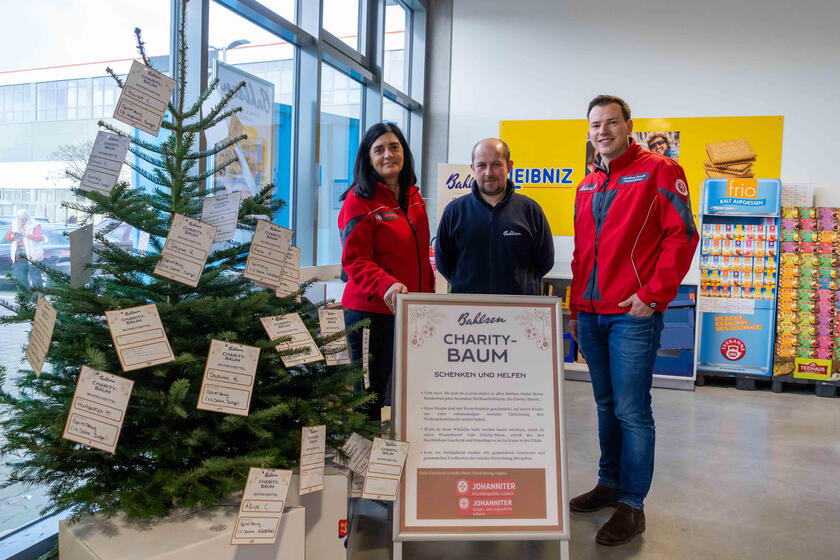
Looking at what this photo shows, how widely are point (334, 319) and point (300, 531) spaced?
2.02 feet

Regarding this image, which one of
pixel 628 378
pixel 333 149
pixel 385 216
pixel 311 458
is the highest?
pixel 333 149

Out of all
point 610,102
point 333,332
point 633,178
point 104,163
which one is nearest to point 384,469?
point 333,332

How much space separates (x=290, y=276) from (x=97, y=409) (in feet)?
2.05

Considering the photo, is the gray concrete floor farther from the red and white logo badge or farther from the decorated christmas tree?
the decorated christmas tree

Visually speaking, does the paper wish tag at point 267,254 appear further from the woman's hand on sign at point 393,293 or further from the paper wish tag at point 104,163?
the woman's hand on sign at point 393,293

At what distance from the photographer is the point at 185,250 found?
5.15 feet

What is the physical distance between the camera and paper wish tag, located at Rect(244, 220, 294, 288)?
1.70 metres

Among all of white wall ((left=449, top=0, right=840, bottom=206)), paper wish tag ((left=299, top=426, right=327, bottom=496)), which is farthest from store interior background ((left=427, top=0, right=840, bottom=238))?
paper wish tag ((left=299, top=426, right=327, bottom=496))

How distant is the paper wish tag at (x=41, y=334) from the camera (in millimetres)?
1425

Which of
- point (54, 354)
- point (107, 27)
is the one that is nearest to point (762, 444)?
point (54, 354)

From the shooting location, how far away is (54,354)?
1544 millimetres

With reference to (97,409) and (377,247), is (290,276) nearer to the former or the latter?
(97,409)

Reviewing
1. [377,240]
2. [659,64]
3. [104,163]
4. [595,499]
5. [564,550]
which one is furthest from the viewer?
[659,64]

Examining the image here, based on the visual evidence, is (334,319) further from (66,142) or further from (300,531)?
(66,142)
